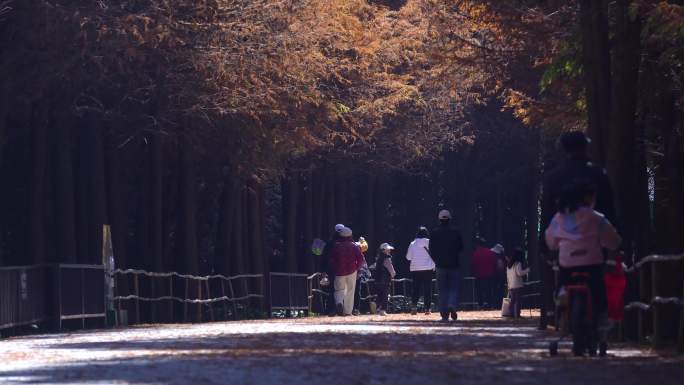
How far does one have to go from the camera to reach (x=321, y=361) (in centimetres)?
1691

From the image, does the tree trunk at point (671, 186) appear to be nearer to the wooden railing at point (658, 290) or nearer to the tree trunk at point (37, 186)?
the wooden railing at point (658, 290)

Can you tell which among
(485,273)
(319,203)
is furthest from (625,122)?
(319,203)

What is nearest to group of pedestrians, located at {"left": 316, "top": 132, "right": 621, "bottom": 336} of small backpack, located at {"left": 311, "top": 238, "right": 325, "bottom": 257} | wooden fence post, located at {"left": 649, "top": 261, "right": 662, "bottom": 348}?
small backpack, located at {"left": 311, "top": 238, "right": 325, "bottom": 257}

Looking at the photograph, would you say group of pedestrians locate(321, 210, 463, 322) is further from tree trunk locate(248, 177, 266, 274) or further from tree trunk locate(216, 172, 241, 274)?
tree trunk locate(216, 172, 241, 274)

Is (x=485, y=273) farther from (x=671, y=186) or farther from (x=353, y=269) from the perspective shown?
(x=671, y=186)

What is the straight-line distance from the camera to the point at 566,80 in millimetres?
27766

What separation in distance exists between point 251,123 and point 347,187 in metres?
21.9

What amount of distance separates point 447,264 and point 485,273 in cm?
2206

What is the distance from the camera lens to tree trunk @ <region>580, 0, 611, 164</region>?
23312mm

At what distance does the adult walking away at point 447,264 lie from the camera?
3303 centimetres

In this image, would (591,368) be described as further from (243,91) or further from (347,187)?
(347,187)

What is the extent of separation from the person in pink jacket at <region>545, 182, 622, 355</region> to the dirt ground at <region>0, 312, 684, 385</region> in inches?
28.9

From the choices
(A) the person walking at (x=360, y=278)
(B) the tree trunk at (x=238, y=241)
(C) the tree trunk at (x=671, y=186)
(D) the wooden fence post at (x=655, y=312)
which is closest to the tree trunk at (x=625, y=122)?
(C) the tree trunk at (x=671, y=186)

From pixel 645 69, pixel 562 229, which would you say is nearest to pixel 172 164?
pixel 645 69
